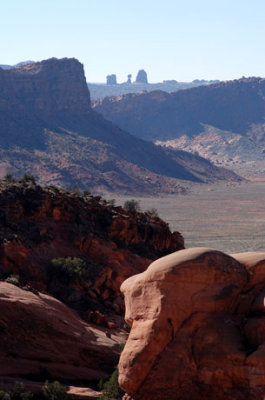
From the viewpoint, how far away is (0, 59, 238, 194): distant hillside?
129625mm

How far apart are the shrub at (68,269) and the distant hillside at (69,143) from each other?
87869 mm

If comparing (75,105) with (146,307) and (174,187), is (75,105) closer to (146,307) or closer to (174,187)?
(174,187)

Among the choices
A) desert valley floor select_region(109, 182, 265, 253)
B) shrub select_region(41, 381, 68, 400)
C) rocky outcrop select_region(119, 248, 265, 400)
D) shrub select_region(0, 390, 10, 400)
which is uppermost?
rocky outcrop select_region(119, 248, 265, 400)

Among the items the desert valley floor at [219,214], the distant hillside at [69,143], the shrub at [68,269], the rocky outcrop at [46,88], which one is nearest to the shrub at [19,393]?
the shrub at [68,269]

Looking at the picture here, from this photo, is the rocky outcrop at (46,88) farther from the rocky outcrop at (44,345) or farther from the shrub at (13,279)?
the rocky outcrop at (44,345)

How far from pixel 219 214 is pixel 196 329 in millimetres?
89848

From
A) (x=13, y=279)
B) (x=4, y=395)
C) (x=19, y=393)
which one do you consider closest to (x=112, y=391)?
(x=19, y=393)

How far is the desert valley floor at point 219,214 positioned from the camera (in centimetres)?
7419

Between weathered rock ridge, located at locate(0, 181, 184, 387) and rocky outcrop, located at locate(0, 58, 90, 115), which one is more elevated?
rocky outcrop, located at locate(0, 58, 90, 115)

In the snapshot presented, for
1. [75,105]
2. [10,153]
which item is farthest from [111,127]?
[10,153]

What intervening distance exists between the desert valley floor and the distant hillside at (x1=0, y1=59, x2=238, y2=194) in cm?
982

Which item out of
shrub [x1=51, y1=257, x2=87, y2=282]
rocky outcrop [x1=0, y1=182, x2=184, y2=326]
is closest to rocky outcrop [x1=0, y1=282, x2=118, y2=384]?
rocky outcrop [x1=0, y1=182, x2=184, y2=326]

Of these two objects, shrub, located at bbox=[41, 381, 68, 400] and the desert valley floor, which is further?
the desert valley floor

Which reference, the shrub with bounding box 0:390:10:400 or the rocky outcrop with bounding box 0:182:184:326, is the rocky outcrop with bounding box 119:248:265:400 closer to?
the shrub with bounding box 0:390:10:400
